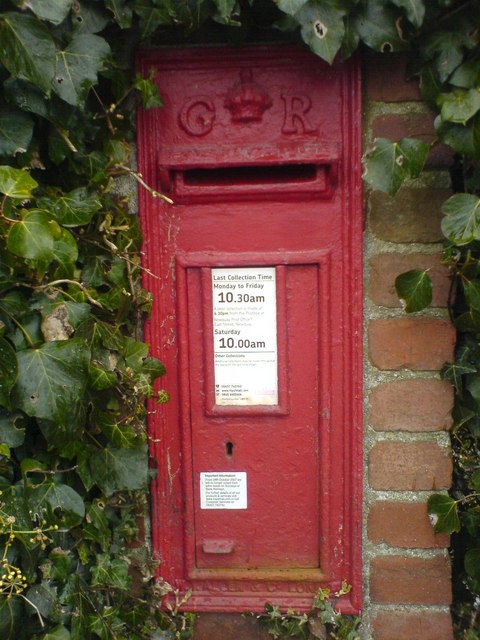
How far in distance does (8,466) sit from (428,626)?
1120 millimetres

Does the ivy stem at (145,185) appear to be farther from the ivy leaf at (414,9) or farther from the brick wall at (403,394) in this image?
the ivy leaf at (414,9)

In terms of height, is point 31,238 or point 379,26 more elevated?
point 379,26

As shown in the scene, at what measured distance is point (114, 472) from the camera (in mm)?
1468

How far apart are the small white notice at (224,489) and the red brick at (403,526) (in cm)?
33

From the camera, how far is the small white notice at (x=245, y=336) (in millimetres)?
1511

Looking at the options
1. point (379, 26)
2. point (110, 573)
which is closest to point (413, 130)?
point (379, 26)

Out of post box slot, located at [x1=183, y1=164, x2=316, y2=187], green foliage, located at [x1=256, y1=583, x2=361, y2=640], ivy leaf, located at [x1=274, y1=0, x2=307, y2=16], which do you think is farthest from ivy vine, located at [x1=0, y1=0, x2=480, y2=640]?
green foliage, located at [x1=256, y1=583, x2=361, y2=640]

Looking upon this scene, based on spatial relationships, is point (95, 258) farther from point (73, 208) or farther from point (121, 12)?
point (121, 12)

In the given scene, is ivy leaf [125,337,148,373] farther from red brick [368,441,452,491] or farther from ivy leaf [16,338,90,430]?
red brick [368,441,452,491]

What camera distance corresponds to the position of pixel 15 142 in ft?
4.25

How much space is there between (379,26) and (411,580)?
1.32m

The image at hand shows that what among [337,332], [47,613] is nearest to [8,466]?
[47,613]

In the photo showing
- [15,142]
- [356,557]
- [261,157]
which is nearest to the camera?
[15,142]

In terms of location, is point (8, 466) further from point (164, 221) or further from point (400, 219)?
point (400, 219)
